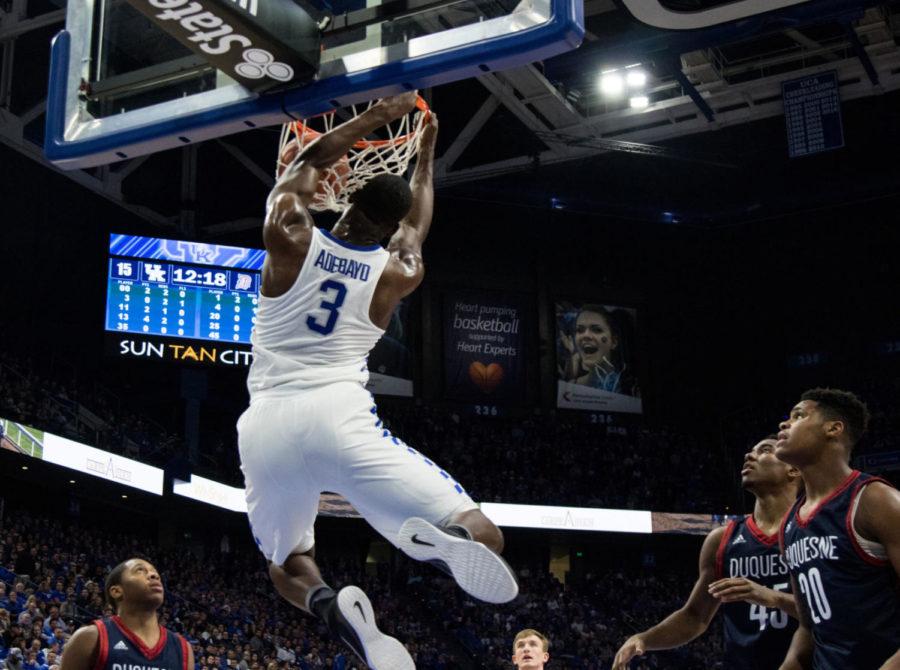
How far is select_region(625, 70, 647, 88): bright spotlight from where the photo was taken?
22.4 metres

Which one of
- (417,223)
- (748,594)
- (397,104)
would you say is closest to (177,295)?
(397,104)

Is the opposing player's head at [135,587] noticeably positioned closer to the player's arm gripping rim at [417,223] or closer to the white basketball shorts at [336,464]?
the white basketball shorts at [336,464]

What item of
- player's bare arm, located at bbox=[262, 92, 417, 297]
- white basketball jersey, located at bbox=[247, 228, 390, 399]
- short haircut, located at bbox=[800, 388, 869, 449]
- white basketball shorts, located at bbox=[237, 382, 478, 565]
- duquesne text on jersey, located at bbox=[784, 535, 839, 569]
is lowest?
duquesne text on jersey, located at bbox=[784, 535, 839, 569]

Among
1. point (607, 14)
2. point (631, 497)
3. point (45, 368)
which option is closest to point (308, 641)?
point (45, 368)

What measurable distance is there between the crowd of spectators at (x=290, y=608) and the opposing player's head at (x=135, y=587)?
7.62 metres

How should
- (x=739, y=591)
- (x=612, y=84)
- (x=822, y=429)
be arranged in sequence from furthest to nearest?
1. (x=612, y=84)
2. (x=739, y=591)
3. (x=822, y=429)

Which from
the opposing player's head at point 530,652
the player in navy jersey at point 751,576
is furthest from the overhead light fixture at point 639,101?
the opposing player's head at point 530,652

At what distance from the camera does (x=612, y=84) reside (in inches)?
894

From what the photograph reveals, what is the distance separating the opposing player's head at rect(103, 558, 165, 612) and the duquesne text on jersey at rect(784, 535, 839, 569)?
9.78 ft

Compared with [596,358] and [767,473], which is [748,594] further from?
[596,358]

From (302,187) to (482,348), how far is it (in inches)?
939

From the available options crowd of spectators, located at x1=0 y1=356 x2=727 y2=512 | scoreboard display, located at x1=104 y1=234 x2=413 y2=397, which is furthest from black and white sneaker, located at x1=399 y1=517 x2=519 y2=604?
crowd of spectators, located at x1=0 y1=356 x2=727 y2=512

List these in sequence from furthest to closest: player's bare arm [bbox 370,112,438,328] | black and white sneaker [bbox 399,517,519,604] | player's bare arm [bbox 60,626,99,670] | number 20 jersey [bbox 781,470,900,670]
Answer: player's bare arm [bbox 60,626,99,670] < player's bare arm [bbox 370,112,438,328] < number 20 jersey [bbox 781,470,900,670] < black and white sneaker [bbox 399,517,519,604]

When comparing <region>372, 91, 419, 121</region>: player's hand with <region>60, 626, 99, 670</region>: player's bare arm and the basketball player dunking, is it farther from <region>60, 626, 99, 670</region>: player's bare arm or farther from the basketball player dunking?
<region>60, 626, 99, 670</region>: player's bare arm
